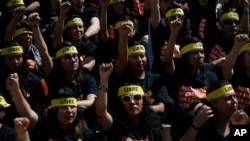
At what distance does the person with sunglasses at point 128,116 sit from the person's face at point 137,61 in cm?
69

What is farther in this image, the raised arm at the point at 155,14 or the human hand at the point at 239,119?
the raised arm at the point at 155,14

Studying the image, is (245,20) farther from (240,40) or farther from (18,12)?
(18,12)

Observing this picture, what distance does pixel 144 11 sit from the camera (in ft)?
29.7

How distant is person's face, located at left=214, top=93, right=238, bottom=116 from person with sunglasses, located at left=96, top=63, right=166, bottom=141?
0.66m

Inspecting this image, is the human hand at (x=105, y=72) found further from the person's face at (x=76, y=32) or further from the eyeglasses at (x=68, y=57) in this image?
the person's face at (x=76, y=32)

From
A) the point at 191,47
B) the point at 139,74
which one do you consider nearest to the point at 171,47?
the point at 191,47

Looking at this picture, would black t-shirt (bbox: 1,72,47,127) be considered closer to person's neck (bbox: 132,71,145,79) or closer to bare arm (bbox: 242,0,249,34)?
person's neck (bbox: 132,71,145,79)

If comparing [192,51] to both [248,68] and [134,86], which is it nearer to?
[248,68]

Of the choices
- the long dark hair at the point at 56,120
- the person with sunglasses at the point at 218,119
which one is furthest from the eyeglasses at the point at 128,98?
the person with sunglasses at the point at 218,119

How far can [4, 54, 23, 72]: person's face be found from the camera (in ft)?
23.6

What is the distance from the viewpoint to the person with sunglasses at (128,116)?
638 cm

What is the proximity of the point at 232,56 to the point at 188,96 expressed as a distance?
32.2 inches

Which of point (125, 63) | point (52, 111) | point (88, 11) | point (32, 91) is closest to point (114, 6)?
point (88, 11)

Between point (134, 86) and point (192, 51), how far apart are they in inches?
48.1
